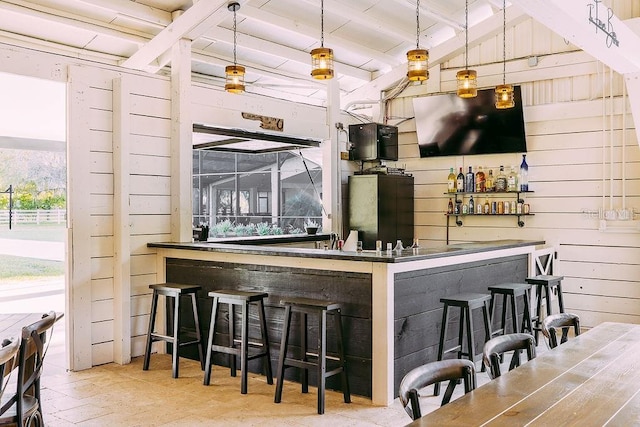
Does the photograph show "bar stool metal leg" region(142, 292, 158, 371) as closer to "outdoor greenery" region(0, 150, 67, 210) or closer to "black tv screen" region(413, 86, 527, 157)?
"outdoor greenery" region(0, 150, 67, 210)

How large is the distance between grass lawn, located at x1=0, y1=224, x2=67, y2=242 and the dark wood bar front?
1.04m

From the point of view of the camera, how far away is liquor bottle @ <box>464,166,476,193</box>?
21.4ft

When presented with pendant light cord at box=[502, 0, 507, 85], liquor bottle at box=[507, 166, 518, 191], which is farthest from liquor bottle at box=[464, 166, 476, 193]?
pendant light cord at box=[502, 0, 507, 85]

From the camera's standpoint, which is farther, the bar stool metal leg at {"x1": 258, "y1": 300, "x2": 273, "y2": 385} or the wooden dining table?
the bar stool metal leg at {"x1": 258, "y1": 300, "x2": 273, "y2": 385}

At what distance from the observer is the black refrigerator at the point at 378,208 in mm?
6461

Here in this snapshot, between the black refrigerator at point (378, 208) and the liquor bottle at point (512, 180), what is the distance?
1.14 meters

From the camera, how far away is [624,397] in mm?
1882

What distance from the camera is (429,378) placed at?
1.97 m

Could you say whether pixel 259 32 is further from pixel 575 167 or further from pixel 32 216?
pixel 575 167


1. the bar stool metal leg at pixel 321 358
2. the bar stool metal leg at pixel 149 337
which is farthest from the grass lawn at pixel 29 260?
the bar stool metal leg at pixel 321 358

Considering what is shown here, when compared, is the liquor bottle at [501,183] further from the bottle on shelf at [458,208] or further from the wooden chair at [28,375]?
the wooden chair at [28,375]

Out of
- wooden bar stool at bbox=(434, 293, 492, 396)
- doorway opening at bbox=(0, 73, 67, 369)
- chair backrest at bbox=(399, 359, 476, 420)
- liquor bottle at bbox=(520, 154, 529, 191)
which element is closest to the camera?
chair backrest at bbox=(399, 359, 476, 420)

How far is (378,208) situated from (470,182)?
1.06 m

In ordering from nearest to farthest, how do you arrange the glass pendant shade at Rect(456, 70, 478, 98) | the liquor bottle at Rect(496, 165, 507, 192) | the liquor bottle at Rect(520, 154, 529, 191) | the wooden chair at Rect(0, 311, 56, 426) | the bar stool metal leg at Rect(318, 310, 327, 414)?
1. the wooden chair at Rect(0, 311, 56, 426)
2. the bar stool metal leg at Rect(318, 310, 327, 414)
3. the glass pendant shade at Rect(456, 70, 478, 98)
4. the liquor bottle at Rect(520, 154, 529, 191)
5. the liquor bottle at Rect(496, 165, 507, 192)
